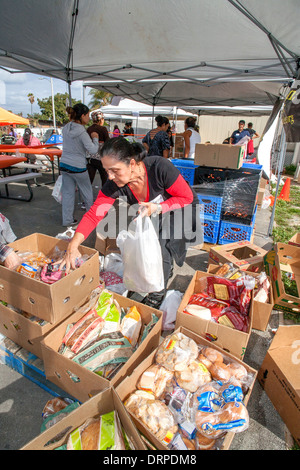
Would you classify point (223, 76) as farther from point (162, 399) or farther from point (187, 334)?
point (162, 399)

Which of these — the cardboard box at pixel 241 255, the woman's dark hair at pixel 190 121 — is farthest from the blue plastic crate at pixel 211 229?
the woman's dark hair at pixel 190 121

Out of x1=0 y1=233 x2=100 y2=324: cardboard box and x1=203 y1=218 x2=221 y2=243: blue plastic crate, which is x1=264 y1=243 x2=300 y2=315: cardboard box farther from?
x1=0 y1=233 x2=100 y2=324: cardboard box

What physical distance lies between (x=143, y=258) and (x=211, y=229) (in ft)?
6.83

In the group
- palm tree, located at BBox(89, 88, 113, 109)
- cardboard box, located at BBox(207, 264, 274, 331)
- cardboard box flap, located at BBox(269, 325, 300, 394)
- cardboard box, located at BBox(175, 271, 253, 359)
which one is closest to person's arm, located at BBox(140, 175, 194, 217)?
cardboard box, located at BBox(175, 271, 253, 359)

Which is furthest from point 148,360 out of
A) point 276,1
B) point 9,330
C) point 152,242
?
point 276,1

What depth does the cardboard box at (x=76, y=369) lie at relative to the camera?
136 cm

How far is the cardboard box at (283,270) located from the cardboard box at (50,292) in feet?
5.80

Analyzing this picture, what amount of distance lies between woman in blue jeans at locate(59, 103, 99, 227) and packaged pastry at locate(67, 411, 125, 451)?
11.7 ft

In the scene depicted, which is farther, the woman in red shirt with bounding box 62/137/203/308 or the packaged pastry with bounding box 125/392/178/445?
the woman in red shirt with bounding box 62/137/203/308

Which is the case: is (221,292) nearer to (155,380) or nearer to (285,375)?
(285,375)

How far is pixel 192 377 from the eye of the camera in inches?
56.8

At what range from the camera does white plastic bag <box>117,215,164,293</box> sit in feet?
6.41

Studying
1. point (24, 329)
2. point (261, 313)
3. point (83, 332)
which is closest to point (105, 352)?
point (83, 332)

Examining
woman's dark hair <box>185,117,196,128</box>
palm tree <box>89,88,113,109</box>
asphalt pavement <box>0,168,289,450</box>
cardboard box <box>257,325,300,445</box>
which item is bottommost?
asphalt pavement <box>0,168,289,450</box>
